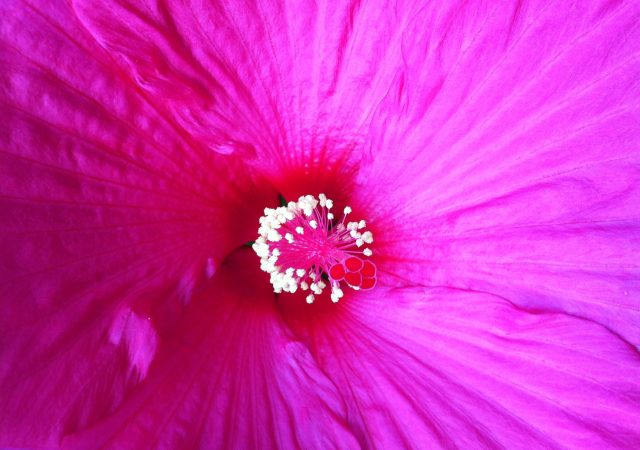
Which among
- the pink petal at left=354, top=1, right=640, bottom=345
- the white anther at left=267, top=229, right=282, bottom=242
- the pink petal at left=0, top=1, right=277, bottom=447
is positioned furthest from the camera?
the white anther at left=267, top=229, right=282, bottom=242

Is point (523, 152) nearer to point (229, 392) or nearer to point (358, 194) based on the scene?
point (358, 194)

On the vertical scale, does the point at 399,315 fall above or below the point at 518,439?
above

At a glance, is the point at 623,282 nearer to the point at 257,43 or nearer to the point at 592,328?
the point at 592,328

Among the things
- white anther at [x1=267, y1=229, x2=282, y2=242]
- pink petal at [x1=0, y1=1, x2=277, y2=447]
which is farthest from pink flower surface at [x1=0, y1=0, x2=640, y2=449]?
white anther at [x1=267, y1=229, x2=282, y2=242]

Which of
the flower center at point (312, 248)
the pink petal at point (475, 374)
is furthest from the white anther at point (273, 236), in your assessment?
the pink petal at point (475, 374)

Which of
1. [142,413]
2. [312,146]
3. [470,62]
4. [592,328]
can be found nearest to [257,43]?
[312,146]

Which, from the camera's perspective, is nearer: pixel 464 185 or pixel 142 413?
pixel 142 413

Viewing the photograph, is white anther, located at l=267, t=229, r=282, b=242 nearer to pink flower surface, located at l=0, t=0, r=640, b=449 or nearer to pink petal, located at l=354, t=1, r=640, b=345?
pink flower surface, located at l=0, t=0, r=640, b=449
